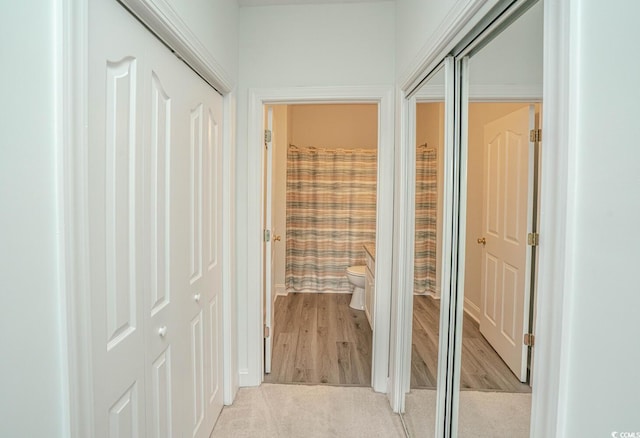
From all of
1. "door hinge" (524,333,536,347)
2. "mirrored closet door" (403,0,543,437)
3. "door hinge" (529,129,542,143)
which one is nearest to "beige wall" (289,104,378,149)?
"mirrored closet door" (403,0,543,437)

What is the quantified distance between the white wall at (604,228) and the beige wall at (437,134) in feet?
2.88

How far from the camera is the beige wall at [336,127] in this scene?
16.4 ft

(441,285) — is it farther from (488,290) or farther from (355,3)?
(355,3)

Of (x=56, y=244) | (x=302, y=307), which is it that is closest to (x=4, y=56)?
(x=56, y=244)

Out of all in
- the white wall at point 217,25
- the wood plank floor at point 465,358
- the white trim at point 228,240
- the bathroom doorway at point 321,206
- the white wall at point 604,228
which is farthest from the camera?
the bathroom doorway at point 321,206

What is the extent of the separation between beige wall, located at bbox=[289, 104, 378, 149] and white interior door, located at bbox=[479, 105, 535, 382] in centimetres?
394

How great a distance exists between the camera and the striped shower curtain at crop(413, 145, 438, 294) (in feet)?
5.48

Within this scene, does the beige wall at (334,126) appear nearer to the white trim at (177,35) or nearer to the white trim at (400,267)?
the white trim at (400,267)

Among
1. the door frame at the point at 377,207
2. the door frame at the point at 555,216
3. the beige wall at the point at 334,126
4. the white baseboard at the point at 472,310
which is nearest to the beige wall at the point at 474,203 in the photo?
the white baseboard at the point at 472,310

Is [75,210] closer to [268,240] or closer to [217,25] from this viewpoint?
[217,25]

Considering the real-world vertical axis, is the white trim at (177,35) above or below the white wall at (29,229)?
above

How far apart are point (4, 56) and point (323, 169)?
403 centimetres

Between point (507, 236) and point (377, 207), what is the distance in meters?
1.31

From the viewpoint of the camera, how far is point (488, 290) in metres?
1.21
